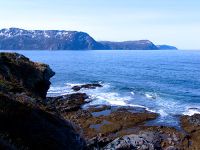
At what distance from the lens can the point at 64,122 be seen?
52.5ft

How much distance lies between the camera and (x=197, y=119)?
5384 cm

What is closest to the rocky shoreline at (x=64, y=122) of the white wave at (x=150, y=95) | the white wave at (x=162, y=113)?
the white wave at (x=162, y=113)

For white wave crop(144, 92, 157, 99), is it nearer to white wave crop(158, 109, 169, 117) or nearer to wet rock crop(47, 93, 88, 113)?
white wave crop(158, 109, 169, 117)

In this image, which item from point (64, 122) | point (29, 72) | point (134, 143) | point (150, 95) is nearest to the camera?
point (64, 122)

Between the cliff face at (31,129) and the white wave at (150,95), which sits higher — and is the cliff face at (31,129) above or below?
above

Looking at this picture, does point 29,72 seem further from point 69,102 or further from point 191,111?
point 191,111

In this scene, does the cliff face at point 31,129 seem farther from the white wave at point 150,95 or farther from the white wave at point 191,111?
the white wave at point 150,95

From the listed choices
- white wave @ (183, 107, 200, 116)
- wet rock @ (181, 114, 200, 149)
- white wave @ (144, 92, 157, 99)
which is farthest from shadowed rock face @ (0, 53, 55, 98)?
white wave @ (144, 92, 157, 99)

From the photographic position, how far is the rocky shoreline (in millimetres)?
12672

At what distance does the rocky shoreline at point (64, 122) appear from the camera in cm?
1267

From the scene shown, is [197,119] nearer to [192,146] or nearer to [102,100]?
[192,146]

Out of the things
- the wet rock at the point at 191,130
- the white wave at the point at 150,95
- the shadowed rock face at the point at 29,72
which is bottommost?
the wet rock at the point at 191,130

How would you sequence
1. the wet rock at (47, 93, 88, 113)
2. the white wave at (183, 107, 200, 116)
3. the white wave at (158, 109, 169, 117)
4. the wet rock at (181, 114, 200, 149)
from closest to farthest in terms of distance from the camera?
the wet rock at (181, 114, 200, 149) → the white wave at (158, 109, 169, 117) → the white wave at (183, 107, 200, 116) → the wet rock at (47, 93, 88, 113)

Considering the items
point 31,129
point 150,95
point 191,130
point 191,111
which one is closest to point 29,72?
point 191,130
